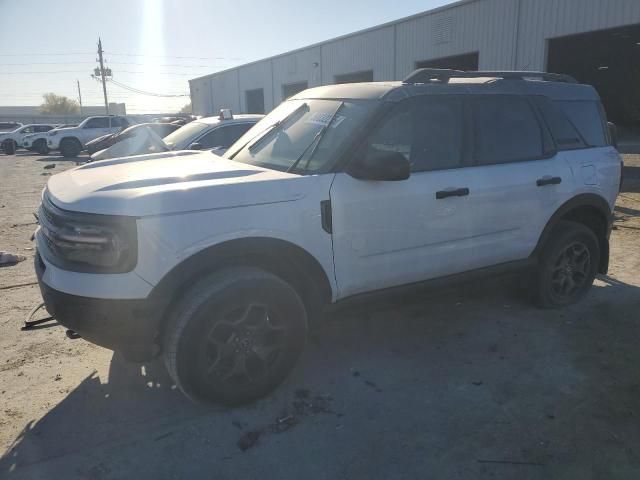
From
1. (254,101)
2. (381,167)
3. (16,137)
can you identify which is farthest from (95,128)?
(381,167)

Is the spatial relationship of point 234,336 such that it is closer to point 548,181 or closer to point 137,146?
point 548,181

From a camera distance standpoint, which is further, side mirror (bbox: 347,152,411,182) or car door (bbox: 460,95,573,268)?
car door (bbox: 460,95,573,268)

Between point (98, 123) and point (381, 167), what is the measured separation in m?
25.3

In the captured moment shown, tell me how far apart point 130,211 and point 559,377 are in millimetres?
2955

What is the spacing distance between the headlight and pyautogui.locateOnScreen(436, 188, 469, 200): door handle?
2.01 m

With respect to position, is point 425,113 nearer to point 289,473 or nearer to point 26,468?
point 289,473

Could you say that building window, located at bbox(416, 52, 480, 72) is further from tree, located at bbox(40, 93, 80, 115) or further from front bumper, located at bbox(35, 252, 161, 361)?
tree, located at bbox(40, 93, 80, 115)

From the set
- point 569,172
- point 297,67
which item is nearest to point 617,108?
point 297,67

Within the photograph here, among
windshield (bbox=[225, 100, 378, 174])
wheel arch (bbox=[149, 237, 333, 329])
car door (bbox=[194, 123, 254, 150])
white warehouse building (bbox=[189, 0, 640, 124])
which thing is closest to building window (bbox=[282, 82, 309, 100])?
white warehouse building (bbox=[189, 0, 640, 124])

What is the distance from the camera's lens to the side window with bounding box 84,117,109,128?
24844 millimetres

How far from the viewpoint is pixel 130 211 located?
263 cm

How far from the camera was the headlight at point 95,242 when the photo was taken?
2.62 metres

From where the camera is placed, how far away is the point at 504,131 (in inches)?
158

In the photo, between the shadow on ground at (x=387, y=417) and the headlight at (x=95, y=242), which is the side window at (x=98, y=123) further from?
the headlight at (x=95, y=242)
